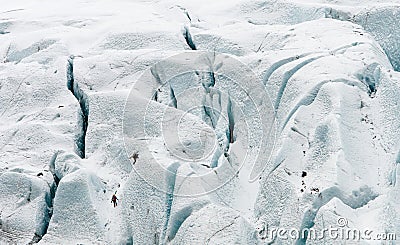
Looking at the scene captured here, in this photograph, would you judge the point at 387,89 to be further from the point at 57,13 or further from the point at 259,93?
the point at 57,13

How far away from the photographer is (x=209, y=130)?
7.52 meters

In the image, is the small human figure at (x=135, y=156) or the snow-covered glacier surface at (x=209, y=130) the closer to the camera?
the snow-covered glacier surface at (x=209, y=130)

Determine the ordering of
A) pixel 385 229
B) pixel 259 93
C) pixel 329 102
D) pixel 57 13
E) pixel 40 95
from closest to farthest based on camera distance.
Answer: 1. pixel 385 229
2. pixel 329 102
3. pixel 259 93
4. pixel 40 95
5. pixel 57 13

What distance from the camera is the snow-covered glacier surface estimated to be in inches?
251

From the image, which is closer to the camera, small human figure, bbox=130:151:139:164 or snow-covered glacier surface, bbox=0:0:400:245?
snow-covered glacier surface, bbox=0:0:400:245

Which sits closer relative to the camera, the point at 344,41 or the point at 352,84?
the point at 352,84

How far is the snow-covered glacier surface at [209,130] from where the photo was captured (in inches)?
251

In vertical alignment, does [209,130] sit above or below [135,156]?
above

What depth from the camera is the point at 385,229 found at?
579 centimetres

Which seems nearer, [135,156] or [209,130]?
[135,156]

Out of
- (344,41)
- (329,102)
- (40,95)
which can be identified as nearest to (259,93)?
(329,102)

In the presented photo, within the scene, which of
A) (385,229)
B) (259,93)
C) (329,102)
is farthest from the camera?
(259,93)

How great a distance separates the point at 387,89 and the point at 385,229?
231 centimetres

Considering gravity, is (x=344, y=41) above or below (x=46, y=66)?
above
